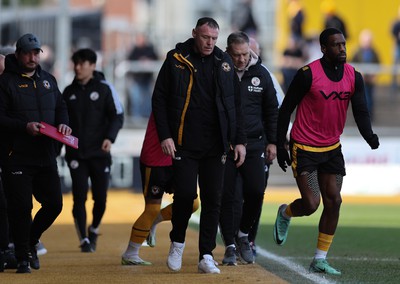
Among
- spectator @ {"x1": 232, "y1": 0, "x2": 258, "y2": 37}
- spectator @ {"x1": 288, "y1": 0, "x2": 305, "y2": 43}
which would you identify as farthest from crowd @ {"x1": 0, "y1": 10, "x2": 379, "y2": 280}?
spectator @ {"x1": 288, "y1": 0, "x2": 305, "y2": 43}

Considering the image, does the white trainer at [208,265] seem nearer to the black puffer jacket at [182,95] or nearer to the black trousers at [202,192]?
the black trousers at [202,192]

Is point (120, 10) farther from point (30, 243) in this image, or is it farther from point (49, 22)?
point (30, 243)

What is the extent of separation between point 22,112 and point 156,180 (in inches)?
53.5

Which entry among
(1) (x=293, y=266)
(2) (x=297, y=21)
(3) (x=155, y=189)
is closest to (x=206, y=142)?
(3) (x=155, y=189)

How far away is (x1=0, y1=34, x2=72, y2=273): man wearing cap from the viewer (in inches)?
420

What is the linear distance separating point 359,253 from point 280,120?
2.46 metres

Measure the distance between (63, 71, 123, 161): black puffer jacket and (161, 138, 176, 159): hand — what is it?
3412mm

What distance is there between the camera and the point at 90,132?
1358 centimetres

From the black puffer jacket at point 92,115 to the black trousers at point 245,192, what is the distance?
227cm

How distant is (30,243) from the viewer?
36.5ft

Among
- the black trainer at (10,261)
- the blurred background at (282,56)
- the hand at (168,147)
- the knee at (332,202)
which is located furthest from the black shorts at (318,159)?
the blurred background at (282,56)

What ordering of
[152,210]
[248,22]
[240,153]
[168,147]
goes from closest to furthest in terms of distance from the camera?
[168,147]
[240,153]
[152,210]
[248,22]

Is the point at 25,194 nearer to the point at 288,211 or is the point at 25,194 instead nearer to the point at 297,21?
the point at 288,211

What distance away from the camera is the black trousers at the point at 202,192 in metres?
10.3
